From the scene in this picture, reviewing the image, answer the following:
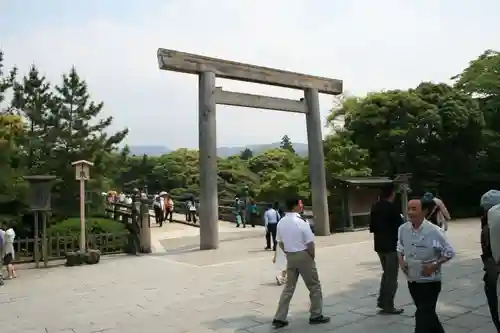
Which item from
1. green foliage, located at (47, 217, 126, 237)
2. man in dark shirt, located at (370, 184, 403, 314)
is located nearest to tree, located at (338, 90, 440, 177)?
green foliage, located at (47, 217, 126, 237)

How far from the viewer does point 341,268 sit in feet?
30.8

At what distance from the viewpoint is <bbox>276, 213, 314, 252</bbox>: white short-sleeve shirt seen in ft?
17.1

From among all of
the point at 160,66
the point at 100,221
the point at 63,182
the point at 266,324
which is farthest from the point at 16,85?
the point at 266,324

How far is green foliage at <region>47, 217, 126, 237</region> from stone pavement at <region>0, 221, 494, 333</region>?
8.28ft

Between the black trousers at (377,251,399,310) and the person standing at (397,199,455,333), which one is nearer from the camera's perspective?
the person standing at (397,199,455,333)

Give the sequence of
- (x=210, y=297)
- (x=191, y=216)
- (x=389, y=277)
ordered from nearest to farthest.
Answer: (x=389, y=277) < (x=210, y=297) < (x=191, y=216)

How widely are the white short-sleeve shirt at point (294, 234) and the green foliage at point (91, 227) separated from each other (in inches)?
400

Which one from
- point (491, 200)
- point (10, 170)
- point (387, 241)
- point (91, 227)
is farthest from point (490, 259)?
point (10, 170)

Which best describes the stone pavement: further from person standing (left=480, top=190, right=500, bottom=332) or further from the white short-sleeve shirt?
the white short-sleeve shirt

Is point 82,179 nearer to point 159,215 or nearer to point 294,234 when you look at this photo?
point 294,234

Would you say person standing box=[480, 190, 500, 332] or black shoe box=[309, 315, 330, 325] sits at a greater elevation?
person standing box=[480, 190, 500, 332]

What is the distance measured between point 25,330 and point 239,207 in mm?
16442

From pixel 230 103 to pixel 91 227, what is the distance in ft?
19.5

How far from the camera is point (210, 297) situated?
7.33m
